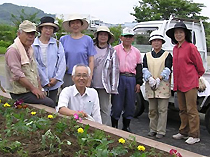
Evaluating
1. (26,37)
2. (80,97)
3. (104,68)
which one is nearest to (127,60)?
(104,68)

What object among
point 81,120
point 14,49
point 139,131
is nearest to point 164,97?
point 139,131

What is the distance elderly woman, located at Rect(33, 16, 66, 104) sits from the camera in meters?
4.34

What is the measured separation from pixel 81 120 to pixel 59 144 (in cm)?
77

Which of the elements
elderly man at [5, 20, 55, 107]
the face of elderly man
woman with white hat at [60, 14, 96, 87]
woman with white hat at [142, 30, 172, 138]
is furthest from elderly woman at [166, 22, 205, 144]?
the face of elderly man

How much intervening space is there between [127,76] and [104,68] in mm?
455

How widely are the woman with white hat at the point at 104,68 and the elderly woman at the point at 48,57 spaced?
0.59m

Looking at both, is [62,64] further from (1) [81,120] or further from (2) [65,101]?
(1) [81,120]

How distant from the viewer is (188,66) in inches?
187

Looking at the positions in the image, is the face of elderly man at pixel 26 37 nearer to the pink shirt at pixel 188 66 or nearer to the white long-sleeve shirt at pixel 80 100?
the white long-sleeve shirt at pixel 80 100

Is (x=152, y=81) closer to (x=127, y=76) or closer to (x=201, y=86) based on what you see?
(x=127, y=76)

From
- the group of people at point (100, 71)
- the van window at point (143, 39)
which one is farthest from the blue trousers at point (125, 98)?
the van window at point (143, 39)

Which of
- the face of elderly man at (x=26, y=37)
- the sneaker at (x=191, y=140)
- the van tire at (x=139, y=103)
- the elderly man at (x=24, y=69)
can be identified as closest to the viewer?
the elderly man at (x=24, y=69)

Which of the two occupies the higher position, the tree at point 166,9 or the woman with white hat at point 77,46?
the tree at point 166,9

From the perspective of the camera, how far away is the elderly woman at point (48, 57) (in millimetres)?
4336
